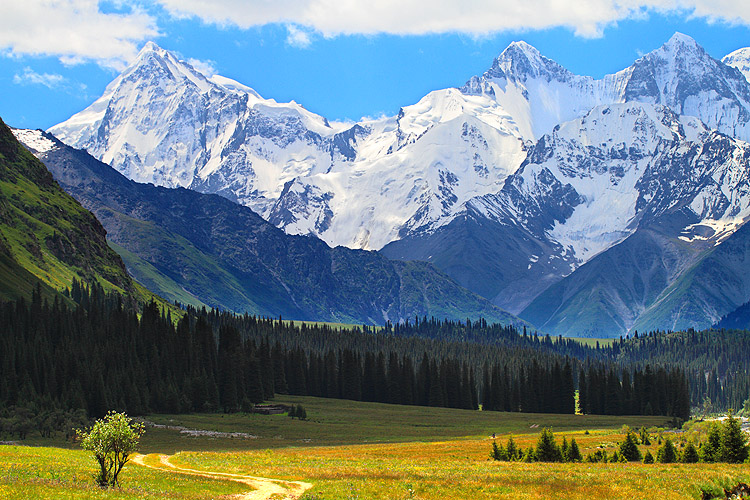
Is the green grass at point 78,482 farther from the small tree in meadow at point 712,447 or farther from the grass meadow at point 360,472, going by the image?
the small tree in meadow at point 712,447

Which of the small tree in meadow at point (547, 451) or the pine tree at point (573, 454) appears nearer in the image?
the small tree in meadow at point (547, 451)

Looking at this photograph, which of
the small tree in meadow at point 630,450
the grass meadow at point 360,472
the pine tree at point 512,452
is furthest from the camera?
the pine tree at point 512,452

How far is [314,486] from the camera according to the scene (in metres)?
64.5

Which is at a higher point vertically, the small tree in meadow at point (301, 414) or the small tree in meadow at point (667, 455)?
the small tree in meadow at point (301, 414)

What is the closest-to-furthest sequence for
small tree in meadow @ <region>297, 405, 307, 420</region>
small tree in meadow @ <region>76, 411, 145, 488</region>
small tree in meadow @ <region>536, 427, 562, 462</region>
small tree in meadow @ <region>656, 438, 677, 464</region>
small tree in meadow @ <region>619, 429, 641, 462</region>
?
1. small tree in meadow @ <region>76, 411, 145, 488</region>
2. small tree in meadow @ <region>656, 438, 677, 464</region>
3. small tree in meadow @ <region>536, 427, 562, 462</region>
4. small tree in meadow @ <region>619, 429, 641, 462</region>
5. small tree in meadow @ <region>297, 405, 307, 420</region>

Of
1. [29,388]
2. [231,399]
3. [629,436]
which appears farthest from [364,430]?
[629,436]

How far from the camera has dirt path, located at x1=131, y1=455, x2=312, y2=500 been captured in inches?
2346

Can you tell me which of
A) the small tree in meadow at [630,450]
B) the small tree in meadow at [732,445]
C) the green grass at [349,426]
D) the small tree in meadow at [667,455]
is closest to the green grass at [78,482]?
the green grass at [349,426]

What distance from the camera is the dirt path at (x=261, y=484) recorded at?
5959 centimetres

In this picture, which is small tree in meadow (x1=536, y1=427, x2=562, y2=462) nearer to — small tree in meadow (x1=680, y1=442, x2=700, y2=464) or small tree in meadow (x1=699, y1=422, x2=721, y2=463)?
small tree in meadow (x1=680, y1=442, x2=700, y2=464)

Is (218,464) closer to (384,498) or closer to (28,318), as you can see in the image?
(384,498)

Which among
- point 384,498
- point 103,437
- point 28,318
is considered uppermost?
point 28,318

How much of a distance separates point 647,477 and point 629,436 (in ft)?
81.9

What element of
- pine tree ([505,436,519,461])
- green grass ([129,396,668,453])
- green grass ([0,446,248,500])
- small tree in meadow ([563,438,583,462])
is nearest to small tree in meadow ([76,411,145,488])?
green grass ([0,446,248,500])
